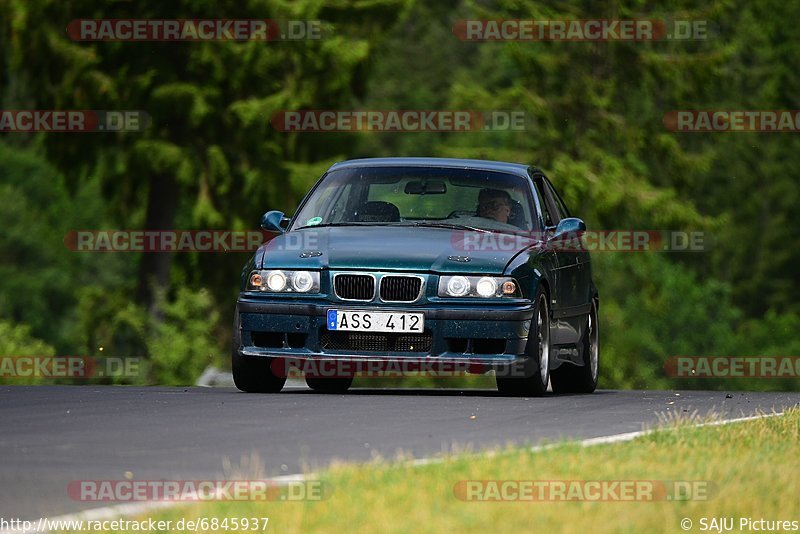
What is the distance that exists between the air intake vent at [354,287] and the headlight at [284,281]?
0.17m

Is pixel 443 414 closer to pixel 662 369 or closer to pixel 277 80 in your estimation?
pixel 277 80

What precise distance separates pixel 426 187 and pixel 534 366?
187 centimetres

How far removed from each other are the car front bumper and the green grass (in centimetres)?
335

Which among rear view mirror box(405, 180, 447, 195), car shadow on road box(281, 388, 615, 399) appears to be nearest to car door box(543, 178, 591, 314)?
car shadow on road box(281, 388, 615, 399)

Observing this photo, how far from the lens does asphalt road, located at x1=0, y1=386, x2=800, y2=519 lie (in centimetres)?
898

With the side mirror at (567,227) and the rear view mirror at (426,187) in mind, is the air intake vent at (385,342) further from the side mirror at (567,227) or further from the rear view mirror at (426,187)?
the side mirror at (567,227)

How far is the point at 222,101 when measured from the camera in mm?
33656

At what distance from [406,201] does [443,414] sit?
3282mm

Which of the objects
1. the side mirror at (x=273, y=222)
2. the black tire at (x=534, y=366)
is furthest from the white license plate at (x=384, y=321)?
the side mirror at (x=273, y=222)
